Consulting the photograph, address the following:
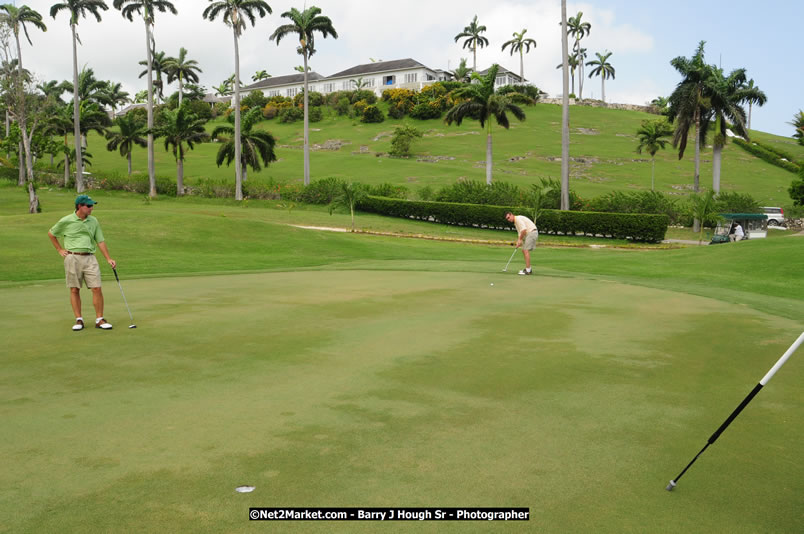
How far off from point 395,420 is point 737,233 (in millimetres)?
45176

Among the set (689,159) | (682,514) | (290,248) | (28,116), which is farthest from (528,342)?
(689,159)

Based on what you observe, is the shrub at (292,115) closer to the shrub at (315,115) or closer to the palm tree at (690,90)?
the shrub at (315,115)

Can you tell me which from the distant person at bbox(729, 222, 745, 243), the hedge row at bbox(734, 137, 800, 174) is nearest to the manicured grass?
the distant person at bbox(729, 222, 745, 243)

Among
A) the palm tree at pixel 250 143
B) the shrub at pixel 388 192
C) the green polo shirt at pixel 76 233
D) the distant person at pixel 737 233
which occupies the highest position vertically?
the palm tree at pixel 250 143

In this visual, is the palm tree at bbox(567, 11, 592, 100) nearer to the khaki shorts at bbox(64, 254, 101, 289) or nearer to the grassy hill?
the grassy hill

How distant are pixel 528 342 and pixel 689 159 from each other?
9734 centimetres

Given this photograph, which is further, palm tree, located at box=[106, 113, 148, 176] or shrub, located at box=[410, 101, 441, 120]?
shrub, located at box=[410, 101, 441, 120]

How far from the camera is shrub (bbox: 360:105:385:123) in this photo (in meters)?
115

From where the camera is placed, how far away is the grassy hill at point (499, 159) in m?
77.2

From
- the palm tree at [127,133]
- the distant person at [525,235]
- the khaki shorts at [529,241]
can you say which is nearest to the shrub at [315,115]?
the palm tree at [127,133]

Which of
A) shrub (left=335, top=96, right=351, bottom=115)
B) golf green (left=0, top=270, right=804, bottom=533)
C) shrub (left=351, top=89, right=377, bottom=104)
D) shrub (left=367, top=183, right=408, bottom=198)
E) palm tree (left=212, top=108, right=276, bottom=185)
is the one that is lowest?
golf green (left=0, top=270, right=804, bottom=533)

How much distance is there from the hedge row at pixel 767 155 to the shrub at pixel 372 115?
212 feet

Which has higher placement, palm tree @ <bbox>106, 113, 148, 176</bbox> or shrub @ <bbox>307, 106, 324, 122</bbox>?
shrub @ <bbox>307, 106, 324, 122</bbox>

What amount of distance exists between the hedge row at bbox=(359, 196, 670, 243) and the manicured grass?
33.9m
